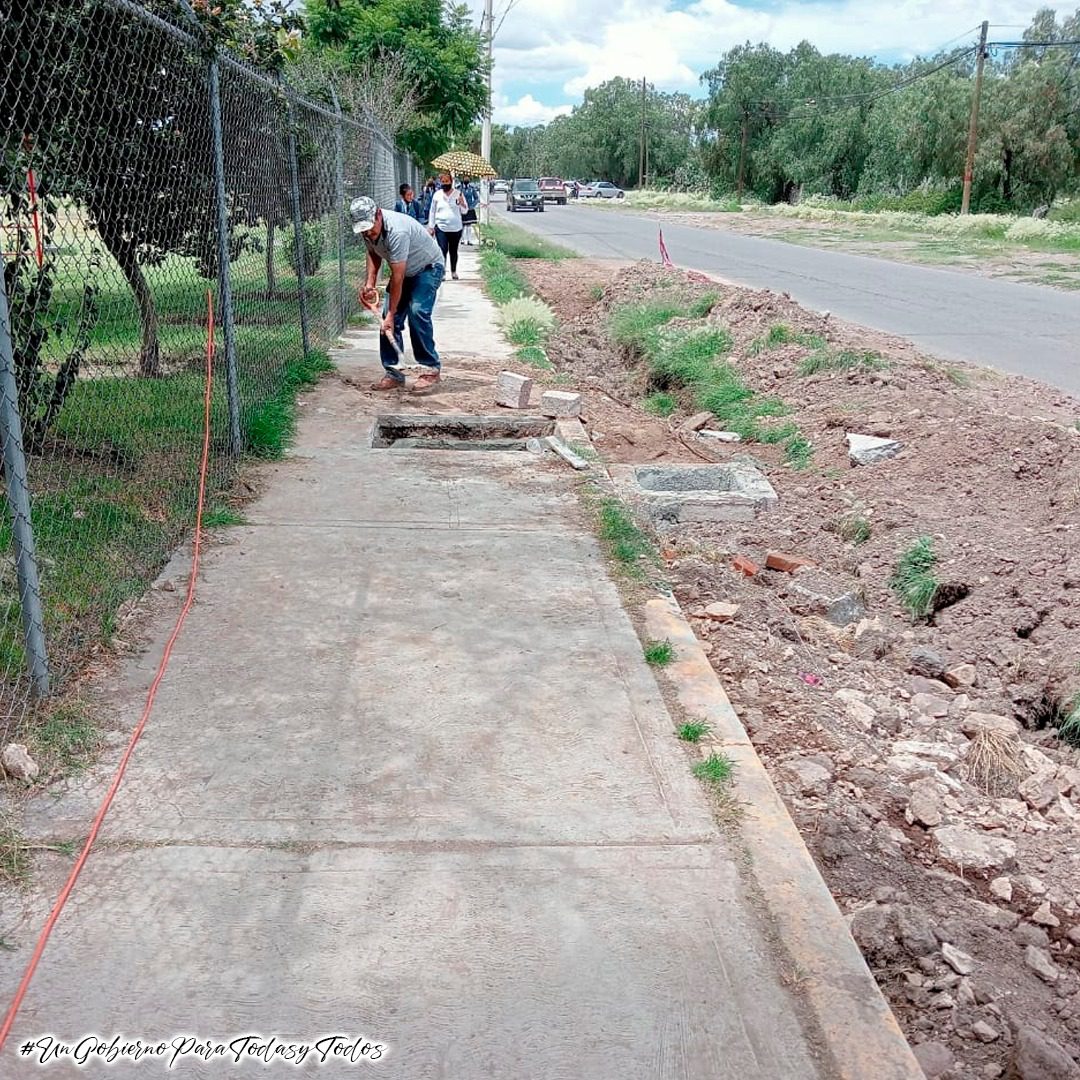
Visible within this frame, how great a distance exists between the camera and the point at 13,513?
11.4ft

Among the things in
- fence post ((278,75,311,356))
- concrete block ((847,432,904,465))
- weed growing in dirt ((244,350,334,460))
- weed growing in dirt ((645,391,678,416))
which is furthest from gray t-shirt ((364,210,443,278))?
concrete block ((847,432,904,465))

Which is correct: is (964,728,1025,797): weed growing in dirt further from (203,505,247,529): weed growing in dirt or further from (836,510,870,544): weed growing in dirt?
(203,505,247,529): weed growing in dirt

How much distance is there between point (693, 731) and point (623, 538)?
2.10m

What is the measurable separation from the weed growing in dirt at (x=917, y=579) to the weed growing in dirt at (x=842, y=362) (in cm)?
369

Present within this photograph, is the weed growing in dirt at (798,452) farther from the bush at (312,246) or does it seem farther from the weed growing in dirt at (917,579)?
the bush at (312,246)

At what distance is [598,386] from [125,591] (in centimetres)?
703

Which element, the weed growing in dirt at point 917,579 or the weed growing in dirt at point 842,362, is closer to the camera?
the weed growing in dirt at point 917,579

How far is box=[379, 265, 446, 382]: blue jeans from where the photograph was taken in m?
9.42

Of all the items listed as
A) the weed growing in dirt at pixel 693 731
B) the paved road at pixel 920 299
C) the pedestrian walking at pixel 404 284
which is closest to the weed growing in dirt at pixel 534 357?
the pedestrian walking at pixel 404 284

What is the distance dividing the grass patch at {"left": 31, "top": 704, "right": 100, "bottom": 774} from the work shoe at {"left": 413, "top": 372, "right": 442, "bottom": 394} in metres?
6.01

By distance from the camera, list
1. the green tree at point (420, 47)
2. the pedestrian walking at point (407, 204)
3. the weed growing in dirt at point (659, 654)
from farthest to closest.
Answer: the green tree at point (420, 47) → the pedestrian walking at point (407, 204) → the weed growing in dirt at point (659, 654)

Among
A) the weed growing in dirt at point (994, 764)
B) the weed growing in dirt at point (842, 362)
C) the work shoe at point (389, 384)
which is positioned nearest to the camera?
the weed growing in dirt at point (994, 764)

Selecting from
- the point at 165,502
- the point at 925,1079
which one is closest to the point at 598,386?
the point at 165,502

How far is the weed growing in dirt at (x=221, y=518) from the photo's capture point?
5.59 meters
